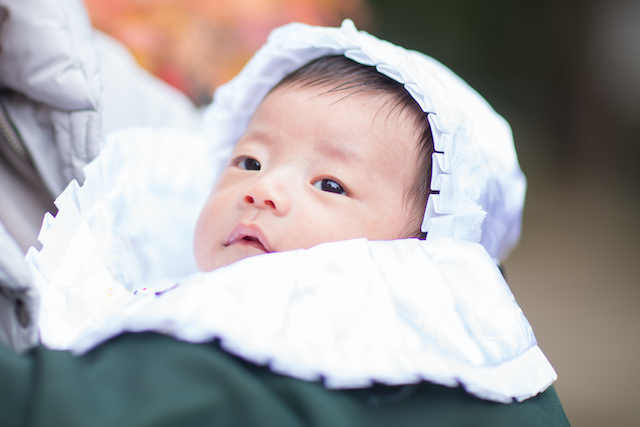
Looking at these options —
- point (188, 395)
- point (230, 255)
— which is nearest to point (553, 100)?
point (230, 255)

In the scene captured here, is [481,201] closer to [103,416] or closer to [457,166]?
[457,166]

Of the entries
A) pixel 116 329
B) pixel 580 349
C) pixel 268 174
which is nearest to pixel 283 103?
pixel 268 174

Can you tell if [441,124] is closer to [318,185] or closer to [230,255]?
[318,185]

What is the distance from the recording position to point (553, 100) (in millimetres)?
2787

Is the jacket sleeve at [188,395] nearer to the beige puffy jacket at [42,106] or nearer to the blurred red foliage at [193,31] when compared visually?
the beige puffy jacket at [42,106]

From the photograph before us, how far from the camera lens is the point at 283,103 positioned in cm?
75

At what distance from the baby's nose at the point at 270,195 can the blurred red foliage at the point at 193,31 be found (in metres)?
1.08

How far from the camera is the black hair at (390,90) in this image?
2.27ft

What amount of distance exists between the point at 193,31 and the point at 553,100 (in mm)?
2004

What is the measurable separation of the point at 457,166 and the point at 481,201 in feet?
0.36

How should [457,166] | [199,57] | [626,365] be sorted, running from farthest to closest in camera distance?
[199,57], [626,365], [457,166]

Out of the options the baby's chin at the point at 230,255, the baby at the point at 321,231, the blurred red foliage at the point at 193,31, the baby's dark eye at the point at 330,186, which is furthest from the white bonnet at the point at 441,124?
the blurred red foliage at the point at 193,31

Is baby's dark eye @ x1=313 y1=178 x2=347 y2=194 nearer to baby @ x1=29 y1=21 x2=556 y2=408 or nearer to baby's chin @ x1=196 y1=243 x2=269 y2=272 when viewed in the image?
baby @ x1=29 y1=21 x2=556 y2=408

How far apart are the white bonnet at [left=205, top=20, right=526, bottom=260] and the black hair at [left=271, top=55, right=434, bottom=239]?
2 cm
